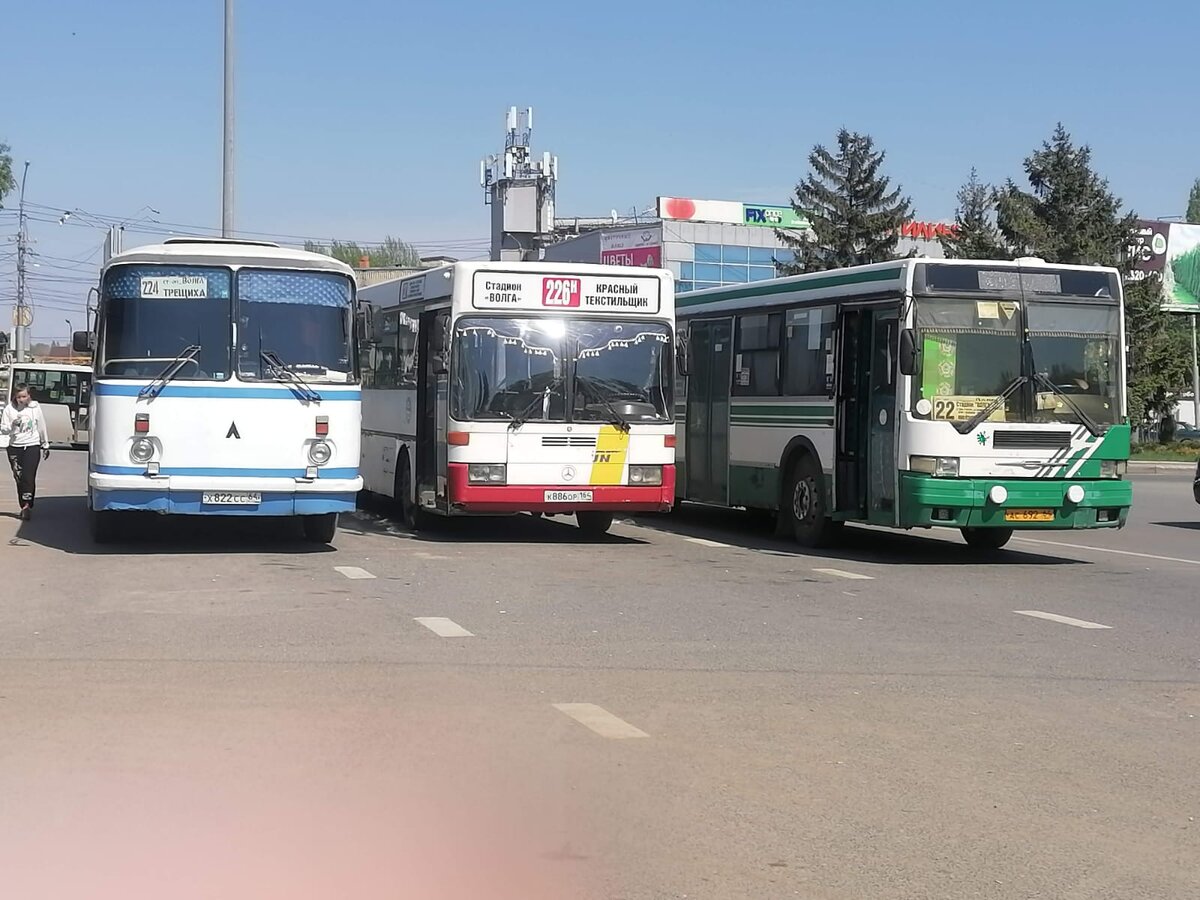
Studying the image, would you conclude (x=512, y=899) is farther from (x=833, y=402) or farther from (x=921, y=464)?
(x=833, y=402)

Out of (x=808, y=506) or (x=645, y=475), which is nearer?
(x=645, y=475)

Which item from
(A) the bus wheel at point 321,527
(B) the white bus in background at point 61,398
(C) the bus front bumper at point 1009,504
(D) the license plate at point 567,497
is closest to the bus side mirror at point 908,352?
(C) the bus front bumper at point 1009,504

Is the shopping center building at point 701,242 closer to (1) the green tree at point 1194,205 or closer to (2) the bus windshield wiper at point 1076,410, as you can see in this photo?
(1) the green tree at point 1194,205

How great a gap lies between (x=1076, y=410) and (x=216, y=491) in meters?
8.47

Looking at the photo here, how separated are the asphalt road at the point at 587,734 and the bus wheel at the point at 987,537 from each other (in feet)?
10.3

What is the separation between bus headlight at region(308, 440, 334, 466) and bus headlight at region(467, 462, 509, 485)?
2.05 meters

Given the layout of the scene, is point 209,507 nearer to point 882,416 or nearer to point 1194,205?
point 882,416

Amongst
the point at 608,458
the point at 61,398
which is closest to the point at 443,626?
the point at 608,458

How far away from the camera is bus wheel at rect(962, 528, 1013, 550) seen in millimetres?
18359

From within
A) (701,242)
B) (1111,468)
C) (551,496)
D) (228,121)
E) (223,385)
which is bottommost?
(551,496)

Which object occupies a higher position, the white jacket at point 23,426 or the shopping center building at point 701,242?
the shopping center building at point 701,242

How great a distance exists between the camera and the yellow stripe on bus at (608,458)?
59.1 ft

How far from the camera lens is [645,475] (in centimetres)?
1814

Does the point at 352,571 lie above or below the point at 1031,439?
below
